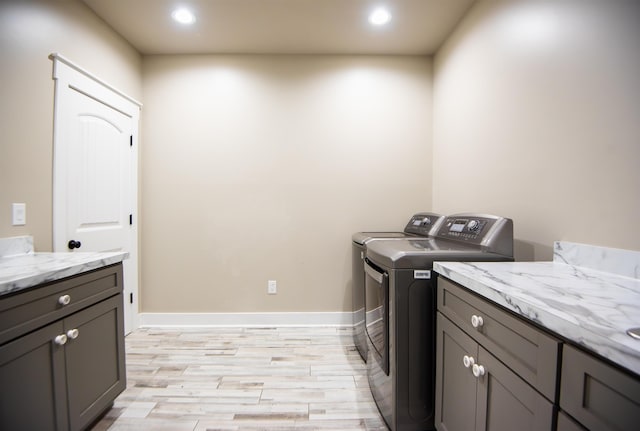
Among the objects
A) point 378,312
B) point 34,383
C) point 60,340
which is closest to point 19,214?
point 60,340

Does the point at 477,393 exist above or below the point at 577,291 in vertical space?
below

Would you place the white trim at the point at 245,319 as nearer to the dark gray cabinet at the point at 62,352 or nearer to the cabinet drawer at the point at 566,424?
the dark gray cabinet at the point at 62,352

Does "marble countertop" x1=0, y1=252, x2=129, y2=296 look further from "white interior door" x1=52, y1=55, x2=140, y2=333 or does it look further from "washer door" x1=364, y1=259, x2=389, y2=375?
"washer door" x1=364, y1=259, x2=389, y2=375

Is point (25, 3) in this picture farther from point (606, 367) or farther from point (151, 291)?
point (606, 367)

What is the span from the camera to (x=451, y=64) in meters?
2.35

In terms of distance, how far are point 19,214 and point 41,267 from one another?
0.66m

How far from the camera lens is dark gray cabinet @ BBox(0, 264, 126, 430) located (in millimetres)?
1008

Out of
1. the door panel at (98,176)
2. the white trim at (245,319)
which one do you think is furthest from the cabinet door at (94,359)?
the white trim at (245,319)

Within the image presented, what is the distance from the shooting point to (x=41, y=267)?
1.23 m

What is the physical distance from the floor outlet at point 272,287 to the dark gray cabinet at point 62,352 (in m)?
1.28

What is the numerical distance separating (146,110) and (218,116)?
0.70 meters

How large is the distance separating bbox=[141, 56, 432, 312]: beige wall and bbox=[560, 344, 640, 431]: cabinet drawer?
210 centimetres

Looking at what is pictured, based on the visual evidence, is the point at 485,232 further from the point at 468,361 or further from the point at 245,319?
the point at 245,319

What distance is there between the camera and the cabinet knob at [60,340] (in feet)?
3.84
